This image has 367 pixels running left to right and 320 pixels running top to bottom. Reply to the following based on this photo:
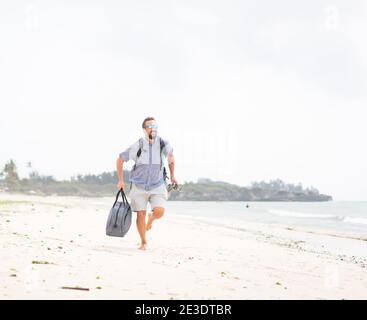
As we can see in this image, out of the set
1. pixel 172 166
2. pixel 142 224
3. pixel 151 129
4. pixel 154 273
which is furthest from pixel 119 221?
pixel 154 273

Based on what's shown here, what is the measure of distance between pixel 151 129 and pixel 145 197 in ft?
4.24

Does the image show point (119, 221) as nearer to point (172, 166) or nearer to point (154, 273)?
point (172, 166)

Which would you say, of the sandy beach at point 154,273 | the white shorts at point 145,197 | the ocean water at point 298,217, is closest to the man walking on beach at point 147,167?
the white shorts at point 145,197

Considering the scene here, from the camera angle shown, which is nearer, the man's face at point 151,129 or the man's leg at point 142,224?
the man's face at point 151,129

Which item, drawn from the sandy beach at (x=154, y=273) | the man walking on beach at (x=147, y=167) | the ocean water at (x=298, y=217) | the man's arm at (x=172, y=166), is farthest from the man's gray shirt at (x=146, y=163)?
the ocean water at (x=298, y=217)

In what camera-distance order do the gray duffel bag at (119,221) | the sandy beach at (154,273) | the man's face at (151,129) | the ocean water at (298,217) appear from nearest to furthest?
the sandy beach at (154,273) < the man's face at (151,129) < the gray duffel bag at (119,221) < the ocean water at (298,217)

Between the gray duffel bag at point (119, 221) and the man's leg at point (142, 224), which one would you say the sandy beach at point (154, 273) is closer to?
the man's leg at point (142, 224)

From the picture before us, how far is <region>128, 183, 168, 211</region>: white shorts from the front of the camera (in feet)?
27.5

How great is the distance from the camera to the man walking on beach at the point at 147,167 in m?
8.32

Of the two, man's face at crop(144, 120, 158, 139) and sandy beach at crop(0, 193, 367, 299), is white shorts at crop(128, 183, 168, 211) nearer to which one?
sandy beach at crop(0, 193, 367, 299)

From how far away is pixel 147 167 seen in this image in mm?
8336

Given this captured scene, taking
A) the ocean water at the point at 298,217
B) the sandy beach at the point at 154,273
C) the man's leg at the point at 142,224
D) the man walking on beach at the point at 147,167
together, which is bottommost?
the ocean water at the point at 298,217

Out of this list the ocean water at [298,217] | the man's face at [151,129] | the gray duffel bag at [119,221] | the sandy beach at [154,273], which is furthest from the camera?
the ocean water at [298,217]

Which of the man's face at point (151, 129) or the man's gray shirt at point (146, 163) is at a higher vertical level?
the man's face at point (151, 129)
